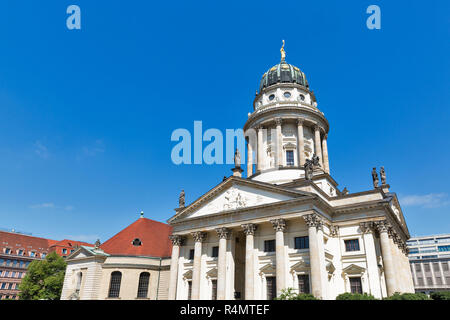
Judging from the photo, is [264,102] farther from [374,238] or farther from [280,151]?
[374,238]

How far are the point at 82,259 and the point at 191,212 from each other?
19237mm

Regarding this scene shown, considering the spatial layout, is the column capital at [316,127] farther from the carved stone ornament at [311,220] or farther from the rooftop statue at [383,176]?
the carved stone ornament at [311,220]

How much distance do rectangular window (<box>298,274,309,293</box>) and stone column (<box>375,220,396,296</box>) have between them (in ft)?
25.7

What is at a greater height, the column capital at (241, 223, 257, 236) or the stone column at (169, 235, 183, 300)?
the column capital at (241, 223, 257, 236)

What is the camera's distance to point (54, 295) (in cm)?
5159

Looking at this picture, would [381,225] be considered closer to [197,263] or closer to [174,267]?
[197,263]

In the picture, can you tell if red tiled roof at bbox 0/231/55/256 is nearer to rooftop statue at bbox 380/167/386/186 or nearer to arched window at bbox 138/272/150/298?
arched window at bbox 138/272/150/298

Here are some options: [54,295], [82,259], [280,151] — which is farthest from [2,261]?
[280,151]

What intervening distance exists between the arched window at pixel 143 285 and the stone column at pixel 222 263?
51.9 ft

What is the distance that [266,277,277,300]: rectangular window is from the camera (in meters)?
31.5

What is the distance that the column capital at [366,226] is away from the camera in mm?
32000

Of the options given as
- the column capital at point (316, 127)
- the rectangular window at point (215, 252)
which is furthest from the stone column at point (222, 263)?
the column capital at point (316, 127)

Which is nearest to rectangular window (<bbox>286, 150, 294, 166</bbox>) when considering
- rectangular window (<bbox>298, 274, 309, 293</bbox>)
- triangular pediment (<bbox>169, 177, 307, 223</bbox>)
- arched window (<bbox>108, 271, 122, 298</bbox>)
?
triangular pediment (<bbox>169, 177, 307, 223</bbox>)

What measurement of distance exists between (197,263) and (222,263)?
3954 millimetres
